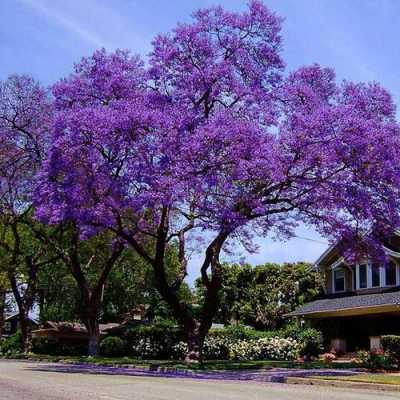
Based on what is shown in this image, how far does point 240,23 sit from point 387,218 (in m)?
9.15

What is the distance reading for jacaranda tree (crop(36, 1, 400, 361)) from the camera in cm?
2230

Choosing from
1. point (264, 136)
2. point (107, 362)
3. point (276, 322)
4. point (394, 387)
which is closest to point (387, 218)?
point (264, 136)

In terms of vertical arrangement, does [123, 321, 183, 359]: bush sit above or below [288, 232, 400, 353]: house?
below

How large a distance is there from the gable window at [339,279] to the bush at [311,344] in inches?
190

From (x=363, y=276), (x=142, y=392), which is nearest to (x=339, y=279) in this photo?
(x=363, y=276)

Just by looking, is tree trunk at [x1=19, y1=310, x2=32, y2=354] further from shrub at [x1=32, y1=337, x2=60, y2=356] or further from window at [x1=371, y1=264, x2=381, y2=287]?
window at [x1=371, y1=264, x2=381, y2=287]

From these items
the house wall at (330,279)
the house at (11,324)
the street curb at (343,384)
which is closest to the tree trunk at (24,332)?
the house wall at (330,279)

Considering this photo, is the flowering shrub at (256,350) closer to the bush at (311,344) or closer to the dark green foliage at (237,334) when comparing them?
the bush at (311,344)

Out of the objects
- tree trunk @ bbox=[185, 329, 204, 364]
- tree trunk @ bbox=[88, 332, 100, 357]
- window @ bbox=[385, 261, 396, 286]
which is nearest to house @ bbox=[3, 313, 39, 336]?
tree trunk @ bbox=[88, 332, 100, 357]

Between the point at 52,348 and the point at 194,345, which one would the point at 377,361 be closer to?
the point at 194,345

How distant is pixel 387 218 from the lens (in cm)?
2416

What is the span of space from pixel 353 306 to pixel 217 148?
56.1 ft

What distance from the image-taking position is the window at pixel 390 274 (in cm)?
3719

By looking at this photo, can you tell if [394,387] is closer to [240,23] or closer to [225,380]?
[225,380]
